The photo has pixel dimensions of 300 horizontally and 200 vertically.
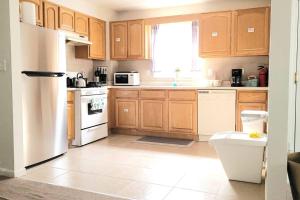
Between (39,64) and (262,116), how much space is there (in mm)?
2622

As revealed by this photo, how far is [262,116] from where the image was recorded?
9.64 ft

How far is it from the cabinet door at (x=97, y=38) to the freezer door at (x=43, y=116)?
1592 millimetres

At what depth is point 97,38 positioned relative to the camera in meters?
5.00

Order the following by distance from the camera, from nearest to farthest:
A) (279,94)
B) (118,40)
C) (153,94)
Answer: (279,94) < (153,94) < (118,40)

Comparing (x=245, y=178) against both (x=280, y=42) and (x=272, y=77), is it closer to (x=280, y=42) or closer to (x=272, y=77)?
(x=272, y=77)

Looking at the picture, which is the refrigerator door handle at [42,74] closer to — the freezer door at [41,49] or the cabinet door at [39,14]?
the freezer door at [41,49]

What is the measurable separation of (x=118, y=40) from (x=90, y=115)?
182cm

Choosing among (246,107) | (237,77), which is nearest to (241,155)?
(246,107)

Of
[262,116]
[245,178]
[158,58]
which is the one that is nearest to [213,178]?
[245,178]

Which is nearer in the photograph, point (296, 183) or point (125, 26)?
point (296, 183)

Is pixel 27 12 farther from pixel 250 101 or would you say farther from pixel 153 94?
pixel 250 101

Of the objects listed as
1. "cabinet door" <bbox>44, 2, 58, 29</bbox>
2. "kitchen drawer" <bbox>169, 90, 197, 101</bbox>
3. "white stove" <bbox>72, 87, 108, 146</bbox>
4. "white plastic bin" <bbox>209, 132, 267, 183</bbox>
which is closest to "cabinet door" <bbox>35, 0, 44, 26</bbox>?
"cabinet door" <bbox>44, 2, 58, 29</bbox>

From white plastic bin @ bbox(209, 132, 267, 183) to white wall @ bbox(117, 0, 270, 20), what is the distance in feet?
9.33

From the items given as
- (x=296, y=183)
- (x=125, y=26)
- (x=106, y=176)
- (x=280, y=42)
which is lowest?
(x=106, y=176)
